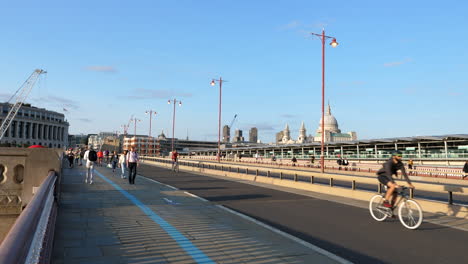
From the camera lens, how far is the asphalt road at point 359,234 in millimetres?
6102


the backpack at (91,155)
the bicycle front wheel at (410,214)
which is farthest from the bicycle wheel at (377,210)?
the backpack at (91,155)

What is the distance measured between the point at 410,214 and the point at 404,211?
0.23 m

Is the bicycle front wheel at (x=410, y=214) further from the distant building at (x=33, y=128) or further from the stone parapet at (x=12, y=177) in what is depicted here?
the distant building at (x=33, y=128)

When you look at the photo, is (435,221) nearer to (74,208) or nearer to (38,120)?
(74,208)

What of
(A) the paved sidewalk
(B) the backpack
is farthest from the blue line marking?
(B) the backpack

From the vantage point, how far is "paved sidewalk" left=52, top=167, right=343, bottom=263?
552cm

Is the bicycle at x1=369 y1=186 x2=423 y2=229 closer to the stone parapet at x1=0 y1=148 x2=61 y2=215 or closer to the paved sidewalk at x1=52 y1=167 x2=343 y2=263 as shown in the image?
the paved sidewalk at x1=52 y1=167 x2=343 y2=263

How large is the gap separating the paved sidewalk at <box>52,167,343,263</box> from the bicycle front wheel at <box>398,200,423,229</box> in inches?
132

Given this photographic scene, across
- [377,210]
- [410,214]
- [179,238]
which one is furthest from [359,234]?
[179,238]

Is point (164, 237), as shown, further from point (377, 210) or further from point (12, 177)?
point (12, 177)

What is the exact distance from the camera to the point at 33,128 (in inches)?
6294

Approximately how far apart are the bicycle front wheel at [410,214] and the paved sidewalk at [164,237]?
11.0ft

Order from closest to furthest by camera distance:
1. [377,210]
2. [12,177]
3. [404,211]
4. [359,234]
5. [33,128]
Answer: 1. [359,234]
2. [404,211]
3. [377,210]
4. [12,177]
5. [33,128]

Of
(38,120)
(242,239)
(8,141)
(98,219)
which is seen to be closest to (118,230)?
(98,219)
